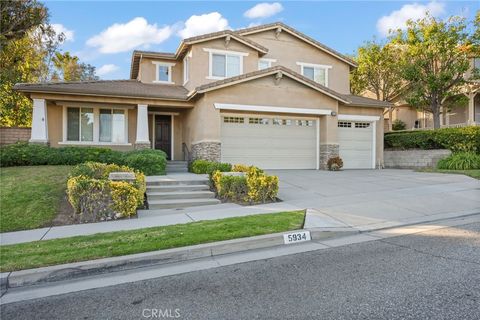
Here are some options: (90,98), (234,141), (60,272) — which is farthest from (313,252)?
(90,98)

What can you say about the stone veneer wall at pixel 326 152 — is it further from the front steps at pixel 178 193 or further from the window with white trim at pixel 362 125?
the front steps at pixel 178 193

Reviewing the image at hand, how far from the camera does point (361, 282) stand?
442 centimetres

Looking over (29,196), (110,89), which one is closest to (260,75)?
(110,89)

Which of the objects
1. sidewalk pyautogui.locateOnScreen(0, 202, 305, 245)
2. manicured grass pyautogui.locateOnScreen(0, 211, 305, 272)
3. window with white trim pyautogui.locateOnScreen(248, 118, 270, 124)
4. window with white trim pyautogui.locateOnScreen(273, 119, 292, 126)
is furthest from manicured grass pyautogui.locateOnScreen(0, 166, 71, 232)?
window with white trim pyautogui.locateOnScreen(273, 119, 292, 126)

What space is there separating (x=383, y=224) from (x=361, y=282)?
3381mm

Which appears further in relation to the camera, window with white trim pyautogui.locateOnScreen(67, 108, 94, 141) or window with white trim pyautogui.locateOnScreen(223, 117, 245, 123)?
window with white trim pyautogui.locateOnScreen(67, 108, 94, 141)

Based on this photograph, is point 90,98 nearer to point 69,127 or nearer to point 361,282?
point 69,127

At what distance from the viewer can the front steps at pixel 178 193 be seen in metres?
10.1

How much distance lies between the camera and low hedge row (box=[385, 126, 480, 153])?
56.5 feet

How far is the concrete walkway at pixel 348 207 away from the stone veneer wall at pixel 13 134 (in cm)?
1160

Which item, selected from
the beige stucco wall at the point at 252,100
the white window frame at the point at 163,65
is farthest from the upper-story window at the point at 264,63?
the white window frame at the point at 163,65

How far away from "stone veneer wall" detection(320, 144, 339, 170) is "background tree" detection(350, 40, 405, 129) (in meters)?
11.4

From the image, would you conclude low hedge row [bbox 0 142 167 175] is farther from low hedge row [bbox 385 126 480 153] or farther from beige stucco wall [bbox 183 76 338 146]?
low hedge row [bbox 385 126 480 153]

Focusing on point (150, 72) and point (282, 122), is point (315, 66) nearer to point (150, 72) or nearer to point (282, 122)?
point (282, 122)
